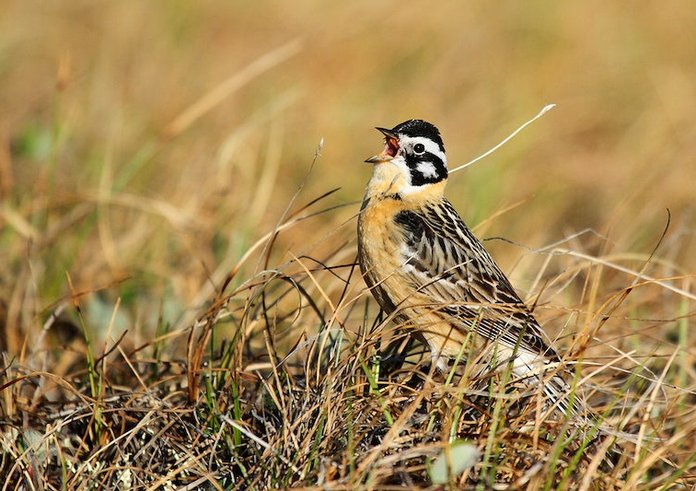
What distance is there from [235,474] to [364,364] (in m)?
0.61

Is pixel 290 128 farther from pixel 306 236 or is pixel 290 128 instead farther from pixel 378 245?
pixel 378 245

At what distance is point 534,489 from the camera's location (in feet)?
12.1

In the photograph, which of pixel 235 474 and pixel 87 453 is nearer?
pixel 235 474

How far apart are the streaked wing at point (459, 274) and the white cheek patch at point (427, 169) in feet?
0.75

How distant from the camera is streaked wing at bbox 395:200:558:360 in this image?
4832 millimetres

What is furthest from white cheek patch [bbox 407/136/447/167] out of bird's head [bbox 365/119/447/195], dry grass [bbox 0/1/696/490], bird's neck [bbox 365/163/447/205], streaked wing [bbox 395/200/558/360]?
dry grass [bbox 0/1/696/490]

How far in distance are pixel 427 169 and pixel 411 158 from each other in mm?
104

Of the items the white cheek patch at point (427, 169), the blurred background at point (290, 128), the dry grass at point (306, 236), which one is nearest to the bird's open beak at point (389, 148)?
the white cheek patch at point (427, 169)

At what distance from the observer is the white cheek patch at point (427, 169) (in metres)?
5.39

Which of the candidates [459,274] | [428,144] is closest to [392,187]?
[428,144]

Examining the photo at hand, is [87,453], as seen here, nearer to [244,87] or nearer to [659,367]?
[659,367]

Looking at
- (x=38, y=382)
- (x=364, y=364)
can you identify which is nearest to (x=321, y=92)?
(x=38, y=382)

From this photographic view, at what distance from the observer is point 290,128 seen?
9289 mm

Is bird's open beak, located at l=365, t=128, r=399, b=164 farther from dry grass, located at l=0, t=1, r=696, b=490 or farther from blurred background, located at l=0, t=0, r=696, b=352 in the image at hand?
dry grass, located at l=0, t=1, r=696, b=490
